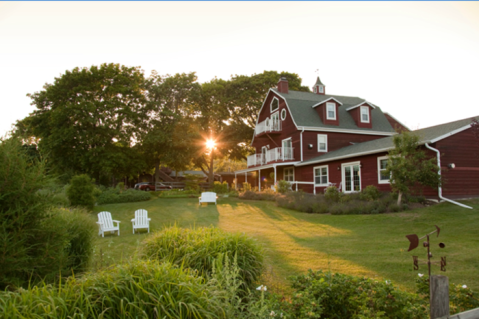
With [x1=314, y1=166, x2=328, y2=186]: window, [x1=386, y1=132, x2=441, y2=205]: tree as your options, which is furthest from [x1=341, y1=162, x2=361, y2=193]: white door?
[x1=386, y1=132, x2=441, y2=205]: tree

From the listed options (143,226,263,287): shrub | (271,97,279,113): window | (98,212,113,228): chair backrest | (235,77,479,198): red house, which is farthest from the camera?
(271,97,279,113): window

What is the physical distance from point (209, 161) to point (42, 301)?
1365 inches

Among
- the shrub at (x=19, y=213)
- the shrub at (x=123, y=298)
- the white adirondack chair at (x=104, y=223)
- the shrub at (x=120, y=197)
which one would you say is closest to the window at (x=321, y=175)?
the shrub at (x=120, y=197)

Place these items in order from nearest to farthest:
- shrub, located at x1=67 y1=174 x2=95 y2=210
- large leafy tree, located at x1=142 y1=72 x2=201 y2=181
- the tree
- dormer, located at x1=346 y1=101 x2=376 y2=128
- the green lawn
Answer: the green lawn, the tree, shrub, located at x1=67 y1=174 x2=95 y2=210, dormer, located at x1=346 y1=101 x2=376 y2=128, large leafy tree, located at x1=142 y1=72 x2=201 y2=181

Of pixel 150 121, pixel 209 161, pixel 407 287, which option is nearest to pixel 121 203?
pixel 150 121

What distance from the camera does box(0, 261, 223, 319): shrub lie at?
8.15 feet

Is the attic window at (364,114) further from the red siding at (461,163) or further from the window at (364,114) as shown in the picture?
the red siding at (461,163)

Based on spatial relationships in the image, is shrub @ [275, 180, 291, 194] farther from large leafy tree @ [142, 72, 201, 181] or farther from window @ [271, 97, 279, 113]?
large leafy tree @ [142, 72, 201, 181]

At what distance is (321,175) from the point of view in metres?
21.2

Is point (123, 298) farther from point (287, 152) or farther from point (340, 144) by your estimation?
point (340, 144)

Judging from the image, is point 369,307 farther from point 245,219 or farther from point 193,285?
point 245,219

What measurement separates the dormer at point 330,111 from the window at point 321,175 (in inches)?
188

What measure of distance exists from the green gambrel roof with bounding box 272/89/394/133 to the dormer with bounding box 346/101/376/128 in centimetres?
34

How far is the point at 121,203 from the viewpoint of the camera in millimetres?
22922
